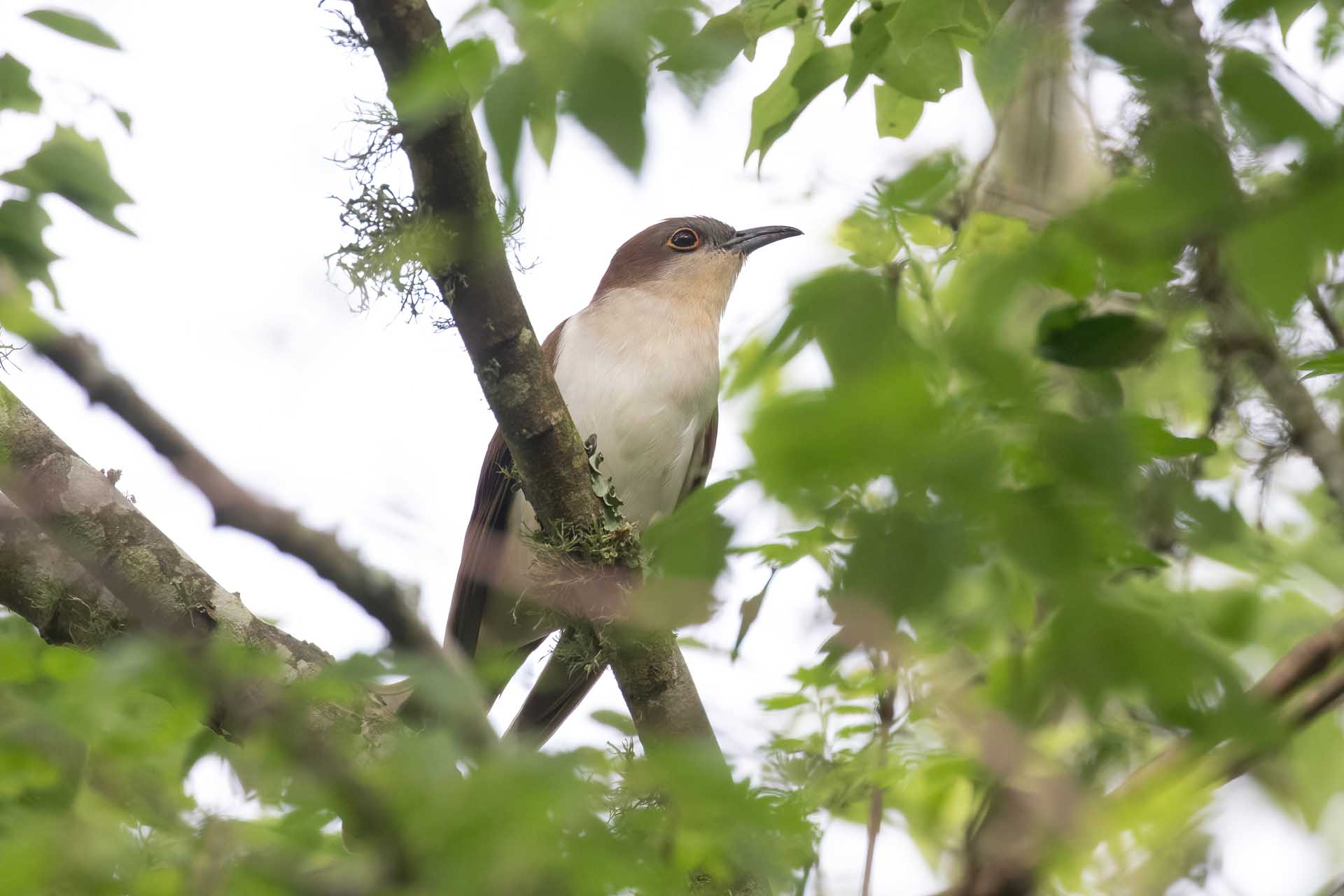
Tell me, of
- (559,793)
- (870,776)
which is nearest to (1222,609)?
(870,776)

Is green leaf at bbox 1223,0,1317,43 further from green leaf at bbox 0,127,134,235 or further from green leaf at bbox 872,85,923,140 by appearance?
green leaf at bbox 0,127,134,235

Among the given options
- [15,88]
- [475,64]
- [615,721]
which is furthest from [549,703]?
[475,64]

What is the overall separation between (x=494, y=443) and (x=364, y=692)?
2.12 m

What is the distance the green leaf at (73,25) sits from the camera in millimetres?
2738

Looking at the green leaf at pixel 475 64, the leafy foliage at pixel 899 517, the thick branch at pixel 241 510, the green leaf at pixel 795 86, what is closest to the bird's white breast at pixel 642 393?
the leafy foliage at pixel 899 517

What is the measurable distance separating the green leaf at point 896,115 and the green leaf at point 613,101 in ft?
4.95

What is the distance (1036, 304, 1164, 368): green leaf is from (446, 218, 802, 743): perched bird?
11.4ft

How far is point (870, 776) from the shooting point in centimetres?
279

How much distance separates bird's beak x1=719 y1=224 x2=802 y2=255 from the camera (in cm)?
673

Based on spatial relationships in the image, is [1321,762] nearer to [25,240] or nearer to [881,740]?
[881,740]

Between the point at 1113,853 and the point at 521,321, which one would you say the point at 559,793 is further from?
the point at 521,321

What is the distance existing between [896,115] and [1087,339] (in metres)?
1.64

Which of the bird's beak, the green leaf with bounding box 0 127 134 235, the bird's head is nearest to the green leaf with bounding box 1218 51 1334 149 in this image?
the green leaf with bounding box 0 127 134 235

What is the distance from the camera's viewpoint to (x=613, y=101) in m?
1.88
